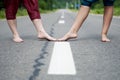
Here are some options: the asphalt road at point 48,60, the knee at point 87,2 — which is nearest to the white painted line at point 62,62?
the asphalt road at point 48,60

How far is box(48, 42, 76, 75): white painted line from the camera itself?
3.42 metres

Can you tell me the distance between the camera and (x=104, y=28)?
6.22m

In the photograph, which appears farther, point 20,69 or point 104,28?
point 104,28

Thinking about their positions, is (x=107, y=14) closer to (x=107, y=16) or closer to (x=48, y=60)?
(x=107, y=16)

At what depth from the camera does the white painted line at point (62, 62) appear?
11.2 ft

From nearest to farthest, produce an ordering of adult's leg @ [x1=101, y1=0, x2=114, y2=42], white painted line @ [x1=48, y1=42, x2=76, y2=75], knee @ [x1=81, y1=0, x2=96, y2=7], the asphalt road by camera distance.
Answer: the asphalt road → white painted line @ [x1=48, y1=42, x2=76, y2=75] → knee @ [x1=81, y1=0, x2=96, y2=7] → adult's leg @ [x1=101, y1=0, x2=114, y2=42]

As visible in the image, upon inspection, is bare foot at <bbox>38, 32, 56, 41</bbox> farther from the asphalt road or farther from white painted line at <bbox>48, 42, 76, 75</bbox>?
white painted line at <bbox>48, 42, 76, 75</bbox>

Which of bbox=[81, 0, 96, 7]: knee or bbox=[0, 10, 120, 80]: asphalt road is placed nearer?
bbox=[0, 10, 120, 80]: asphalt road

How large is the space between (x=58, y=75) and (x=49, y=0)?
109 m

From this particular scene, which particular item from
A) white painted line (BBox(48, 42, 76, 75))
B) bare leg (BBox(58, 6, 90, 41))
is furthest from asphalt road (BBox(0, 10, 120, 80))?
bare leg (BBox(58, 6, 90, 41))

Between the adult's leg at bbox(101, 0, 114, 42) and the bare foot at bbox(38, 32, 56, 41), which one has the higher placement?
the adult's leg at bbox(101, 0, 114, 42)

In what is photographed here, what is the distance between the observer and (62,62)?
3906 millimetres

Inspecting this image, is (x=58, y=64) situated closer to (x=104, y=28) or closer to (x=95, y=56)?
(x=95, y=56)

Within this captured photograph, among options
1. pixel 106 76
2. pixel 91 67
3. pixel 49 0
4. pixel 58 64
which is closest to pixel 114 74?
pixel 106 76
